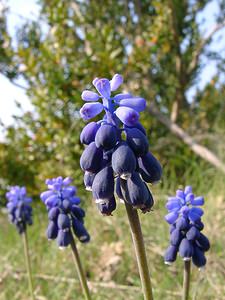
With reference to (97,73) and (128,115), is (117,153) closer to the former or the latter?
(128,115)

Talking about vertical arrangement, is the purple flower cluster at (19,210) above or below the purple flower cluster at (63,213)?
above

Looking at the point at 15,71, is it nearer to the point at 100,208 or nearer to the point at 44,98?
the point at 44,98

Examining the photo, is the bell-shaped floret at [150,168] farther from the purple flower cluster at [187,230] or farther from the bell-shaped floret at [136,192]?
the purple flower cluster at [187,230]

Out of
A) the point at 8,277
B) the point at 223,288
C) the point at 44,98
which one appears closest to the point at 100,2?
the point at 44,98

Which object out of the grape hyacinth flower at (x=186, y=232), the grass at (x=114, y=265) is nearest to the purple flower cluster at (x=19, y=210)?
the grass at (x=114, y=265)

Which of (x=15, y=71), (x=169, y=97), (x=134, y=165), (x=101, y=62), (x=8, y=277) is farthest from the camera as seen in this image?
(x=169, y=97)

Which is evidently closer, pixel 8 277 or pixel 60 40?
pixel 8 277
